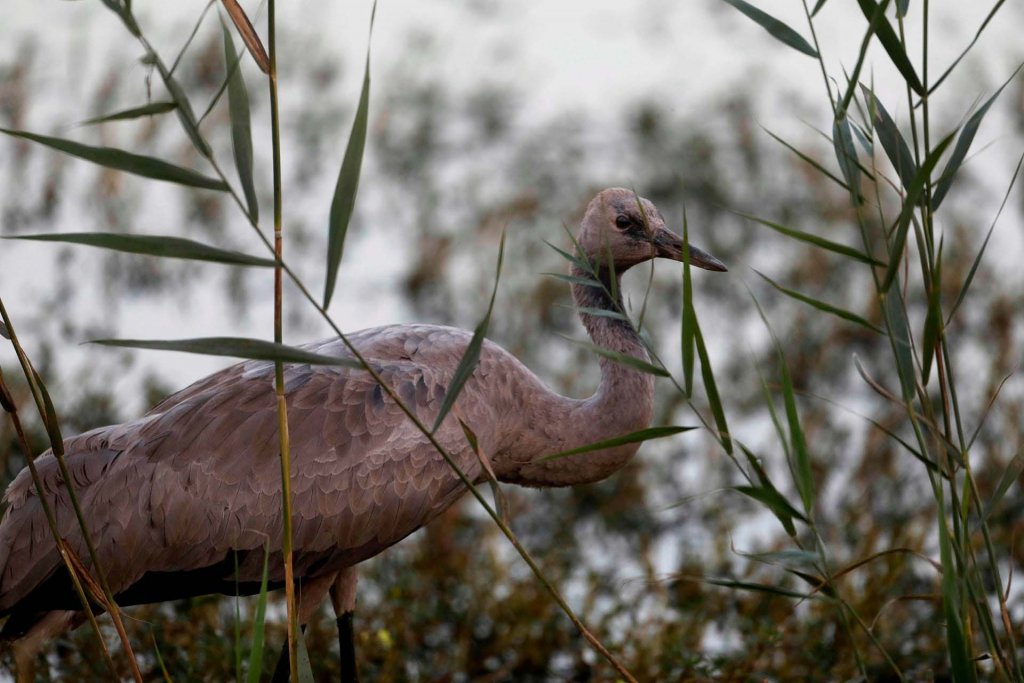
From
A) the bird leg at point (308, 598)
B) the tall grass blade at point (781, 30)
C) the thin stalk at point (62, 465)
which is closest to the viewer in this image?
the thin stalk at point (62, 465)

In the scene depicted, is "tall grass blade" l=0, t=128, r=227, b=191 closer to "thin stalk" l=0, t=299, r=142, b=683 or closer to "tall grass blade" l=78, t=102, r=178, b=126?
"tall grass blade" l=78, t=102, r=178, b=126

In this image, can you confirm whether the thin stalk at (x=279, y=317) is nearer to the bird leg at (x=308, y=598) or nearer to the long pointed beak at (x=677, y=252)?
the bird leg at (x=308, y=598)

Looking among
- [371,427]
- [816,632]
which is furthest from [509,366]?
[816,632]

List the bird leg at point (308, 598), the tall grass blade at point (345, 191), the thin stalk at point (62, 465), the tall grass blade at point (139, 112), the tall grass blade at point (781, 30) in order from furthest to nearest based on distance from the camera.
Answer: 1. the bird leg at point (308, 598)
2. the tall grass blade at point (781, 30)
3. the thin stalk at point (62, 465)
4. the tall grass blade at point (345, 191)
5. the tall grass blade at point (139, 112)

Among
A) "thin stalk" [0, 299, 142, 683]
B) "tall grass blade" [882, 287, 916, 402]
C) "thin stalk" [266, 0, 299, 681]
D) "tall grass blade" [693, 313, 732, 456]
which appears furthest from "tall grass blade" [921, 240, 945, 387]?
"thin stalk" [0, 299, 142, 683]

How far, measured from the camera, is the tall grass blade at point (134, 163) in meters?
2.53

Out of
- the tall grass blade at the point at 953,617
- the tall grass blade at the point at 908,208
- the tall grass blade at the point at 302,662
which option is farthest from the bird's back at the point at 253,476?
the tall grass blade at the point at 953,617

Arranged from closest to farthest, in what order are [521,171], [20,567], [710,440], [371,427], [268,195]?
[20,567] < [371,427] < [710,440] < [268,195] < [521,171]

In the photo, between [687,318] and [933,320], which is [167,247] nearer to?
[687,318]

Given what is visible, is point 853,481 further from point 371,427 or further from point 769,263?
point 371,427

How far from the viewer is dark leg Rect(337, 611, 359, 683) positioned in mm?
4359

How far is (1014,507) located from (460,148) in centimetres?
460

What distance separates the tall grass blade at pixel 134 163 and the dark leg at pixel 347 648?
6.69 feet

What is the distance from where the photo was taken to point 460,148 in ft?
34.7
